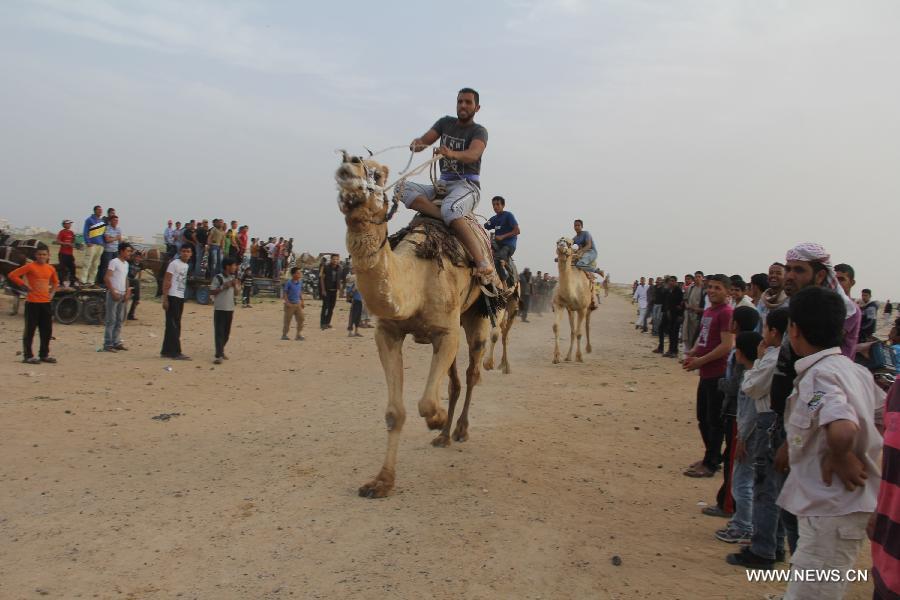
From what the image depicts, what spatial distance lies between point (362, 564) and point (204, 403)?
599cm

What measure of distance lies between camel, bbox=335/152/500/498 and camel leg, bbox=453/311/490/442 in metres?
0.75

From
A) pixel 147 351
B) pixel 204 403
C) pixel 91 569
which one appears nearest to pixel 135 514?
pixel 91 569

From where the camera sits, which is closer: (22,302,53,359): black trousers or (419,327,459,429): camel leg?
(419,327,459,429): camel leg

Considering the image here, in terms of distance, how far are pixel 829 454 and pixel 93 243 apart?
64.2 ft

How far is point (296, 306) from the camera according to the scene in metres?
16.8

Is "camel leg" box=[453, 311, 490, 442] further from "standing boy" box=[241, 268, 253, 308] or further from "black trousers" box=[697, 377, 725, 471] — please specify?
"standing boy" box=[241, 268, 253, 308]

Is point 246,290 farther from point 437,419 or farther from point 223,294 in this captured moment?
point 437,419

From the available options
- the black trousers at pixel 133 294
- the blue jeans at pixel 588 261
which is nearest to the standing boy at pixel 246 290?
the black trousers at pixel 133 294

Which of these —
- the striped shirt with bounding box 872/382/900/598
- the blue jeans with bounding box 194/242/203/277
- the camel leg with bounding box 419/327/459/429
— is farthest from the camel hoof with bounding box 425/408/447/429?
the blue jeans with bounding box 194/242/203/277

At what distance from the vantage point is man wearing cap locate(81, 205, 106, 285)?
58.7 feet

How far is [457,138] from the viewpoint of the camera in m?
6.70

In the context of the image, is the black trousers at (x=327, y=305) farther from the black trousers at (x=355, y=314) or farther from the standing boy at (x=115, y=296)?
the standing boy at (x=115, y=296)

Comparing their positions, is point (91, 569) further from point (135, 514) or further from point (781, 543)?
point (781, 543)

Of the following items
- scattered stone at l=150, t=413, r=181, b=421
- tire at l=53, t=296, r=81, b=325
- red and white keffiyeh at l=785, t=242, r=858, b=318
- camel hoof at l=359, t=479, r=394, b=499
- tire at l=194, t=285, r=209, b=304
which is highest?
red and white keffiyeh at l=785, t=242, r=858, b=318
